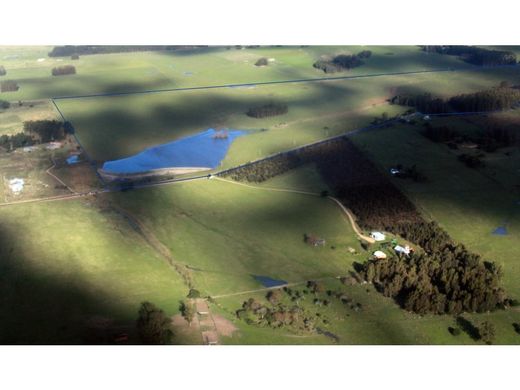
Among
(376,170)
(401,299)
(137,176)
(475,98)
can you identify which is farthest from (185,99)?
(401,299)

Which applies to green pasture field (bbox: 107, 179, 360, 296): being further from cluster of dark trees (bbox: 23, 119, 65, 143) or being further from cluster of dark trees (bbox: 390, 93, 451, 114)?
cluster of dark trees (bbox: 390, 93, 451, 114)

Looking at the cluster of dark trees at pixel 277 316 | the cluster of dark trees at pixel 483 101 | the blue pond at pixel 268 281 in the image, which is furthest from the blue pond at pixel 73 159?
the cluster of dark trees at pixel 483 101

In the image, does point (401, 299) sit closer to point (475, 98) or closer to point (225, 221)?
point (225, 221)

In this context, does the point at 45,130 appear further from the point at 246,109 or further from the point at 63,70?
the point at 63,70

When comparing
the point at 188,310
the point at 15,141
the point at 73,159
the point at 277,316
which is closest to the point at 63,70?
the point at 15,141

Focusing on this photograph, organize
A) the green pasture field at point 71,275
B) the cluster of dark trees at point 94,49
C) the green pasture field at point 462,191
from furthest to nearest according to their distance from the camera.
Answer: the cluster of dark trees at point 94,49
the green pasture field at point 462,191
the green pasture field at point 71,275

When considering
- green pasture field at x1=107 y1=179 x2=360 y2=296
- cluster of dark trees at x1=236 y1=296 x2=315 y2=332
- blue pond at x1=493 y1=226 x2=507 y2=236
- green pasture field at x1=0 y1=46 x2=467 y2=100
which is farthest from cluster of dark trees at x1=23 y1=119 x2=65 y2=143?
blue pond at x1=493 y1=226 x2=507 y2=236

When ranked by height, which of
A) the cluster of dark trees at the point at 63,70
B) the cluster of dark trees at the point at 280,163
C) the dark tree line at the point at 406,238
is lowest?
the dark tree line at the point at 406,238

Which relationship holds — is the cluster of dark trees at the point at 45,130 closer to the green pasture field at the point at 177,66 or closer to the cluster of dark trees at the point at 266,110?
the green pasture field at the point at 177,66
